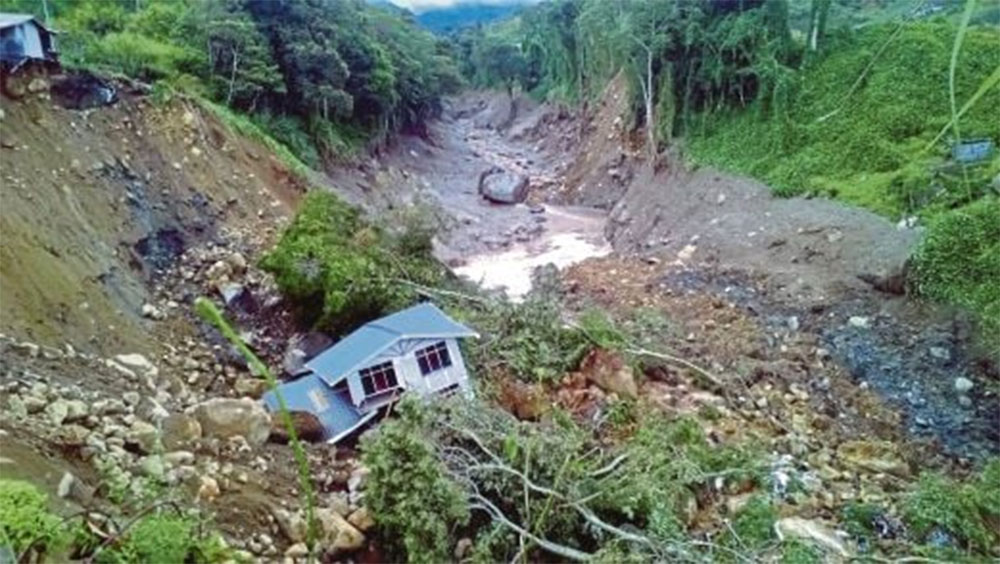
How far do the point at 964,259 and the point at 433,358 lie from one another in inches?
290

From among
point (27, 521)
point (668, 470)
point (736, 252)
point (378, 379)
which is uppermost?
point (27, 521)

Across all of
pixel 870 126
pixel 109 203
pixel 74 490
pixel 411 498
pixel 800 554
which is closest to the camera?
pixel 74 490

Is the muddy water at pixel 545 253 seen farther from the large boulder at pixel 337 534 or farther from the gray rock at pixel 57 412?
the gray rock at pixel 57 412

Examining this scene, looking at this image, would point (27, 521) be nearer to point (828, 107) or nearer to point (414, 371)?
point (414, 371)

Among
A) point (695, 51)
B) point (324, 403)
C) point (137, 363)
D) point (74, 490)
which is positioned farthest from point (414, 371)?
point (695, 51)

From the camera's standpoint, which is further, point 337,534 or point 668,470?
point 668,470

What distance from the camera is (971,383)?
921 centimetres

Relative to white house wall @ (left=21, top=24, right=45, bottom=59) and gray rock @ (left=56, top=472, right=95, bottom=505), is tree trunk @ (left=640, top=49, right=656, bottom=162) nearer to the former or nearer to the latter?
white house wall @ (left=21, top=24, right=45, bottom=59)

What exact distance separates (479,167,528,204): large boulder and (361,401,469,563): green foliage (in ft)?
60.3

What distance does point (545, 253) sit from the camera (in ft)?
60.0

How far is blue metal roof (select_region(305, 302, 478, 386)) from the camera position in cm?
760

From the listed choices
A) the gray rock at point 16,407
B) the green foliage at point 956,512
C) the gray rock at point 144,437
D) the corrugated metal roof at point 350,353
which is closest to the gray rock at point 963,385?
the green foliage at point 956,512

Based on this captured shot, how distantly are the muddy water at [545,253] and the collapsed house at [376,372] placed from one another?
20.1ft

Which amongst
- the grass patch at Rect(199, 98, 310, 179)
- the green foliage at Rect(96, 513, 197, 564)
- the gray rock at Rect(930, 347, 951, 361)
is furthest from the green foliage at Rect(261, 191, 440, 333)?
the gray rock at Rect(930, 347, 951, 361)
